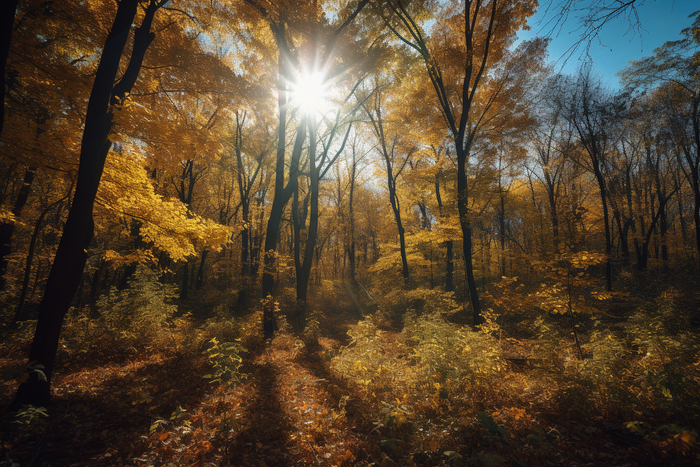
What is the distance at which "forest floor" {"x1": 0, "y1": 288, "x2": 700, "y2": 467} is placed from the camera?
2.87 meters

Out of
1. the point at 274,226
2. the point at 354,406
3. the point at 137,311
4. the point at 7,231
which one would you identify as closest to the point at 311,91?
the point at 274,226

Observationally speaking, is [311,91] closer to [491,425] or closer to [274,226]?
[274,226]

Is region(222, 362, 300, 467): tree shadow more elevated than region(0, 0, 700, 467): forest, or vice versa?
region(0, 0, 700, 467): forest

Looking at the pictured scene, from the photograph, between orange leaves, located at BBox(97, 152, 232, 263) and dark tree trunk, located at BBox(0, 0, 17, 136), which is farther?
orange leaves, located at BBox(97, 152, 232, 263)

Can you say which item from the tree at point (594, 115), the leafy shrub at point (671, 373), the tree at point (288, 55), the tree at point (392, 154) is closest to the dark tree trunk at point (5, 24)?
the tree at point (288, 55)

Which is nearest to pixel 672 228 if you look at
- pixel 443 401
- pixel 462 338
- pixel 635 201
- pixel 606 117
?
pixel 635 201

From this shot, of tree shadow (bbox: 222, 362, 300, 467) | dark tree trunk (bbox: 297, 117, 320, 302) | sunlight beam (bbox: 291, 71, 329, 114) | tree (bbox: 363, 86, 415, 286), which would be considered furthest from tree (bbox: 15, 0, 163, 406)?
tree (bbox: 363, 86, 415, 286)

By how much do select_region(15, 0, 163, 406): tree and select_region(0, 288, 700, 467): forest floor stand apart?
0.62 meters

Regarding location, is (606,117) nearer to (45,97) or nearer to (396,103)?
(396,103)

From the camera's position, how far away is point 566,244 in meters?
5.81

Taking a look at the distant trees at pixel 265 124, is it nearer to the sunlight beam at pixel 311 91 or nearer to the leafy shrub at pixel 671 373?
the sunlight beam at pixel 311 91

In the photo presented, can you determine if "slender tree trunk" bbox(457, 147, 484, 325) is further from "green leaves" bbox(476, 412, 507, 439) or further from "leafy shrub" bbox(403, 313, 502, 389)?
"green leaves" bbox(476, 412, 507, 439)

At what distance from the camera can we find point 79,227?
4.39 metres

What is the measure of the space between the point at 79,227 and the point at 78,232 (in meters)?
0.09
